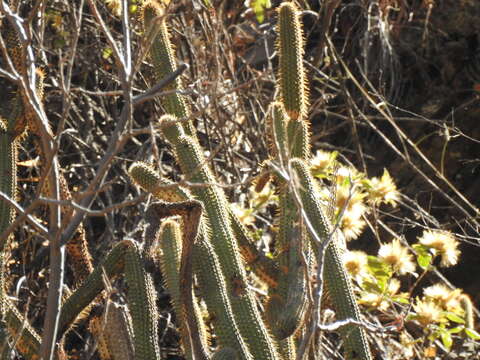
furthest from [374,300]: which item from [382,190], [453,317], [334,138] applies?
[334,138]

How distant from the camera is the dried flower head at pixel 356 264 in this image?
137 inches

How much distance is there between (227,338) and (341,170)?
1.34 meters

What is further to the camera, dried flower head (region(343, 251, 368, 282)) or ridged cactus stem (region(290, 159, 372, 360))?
dried flower head (region(343, 251, 368, 282))

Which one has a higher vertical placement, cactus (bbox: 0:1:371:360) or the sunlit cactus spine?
the sunlit cactus spine

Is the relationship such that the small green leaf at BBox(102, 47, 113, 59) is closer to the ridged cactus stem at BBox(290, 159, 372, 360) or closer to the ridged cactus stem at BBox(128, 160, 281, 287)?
the ridged cactus stem at BBox(128, 160, 281, 287)

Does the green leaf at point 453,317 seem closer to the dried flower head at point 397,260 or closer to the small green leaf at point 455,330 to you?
the small green leaf at point 455,330

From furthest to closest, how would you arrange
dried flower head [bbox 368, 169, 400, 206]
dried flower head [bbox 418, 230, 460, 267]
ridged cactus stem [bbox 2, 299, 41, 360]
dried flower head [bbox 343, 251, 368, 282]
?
dried flower head [bbox 368, 169, 400, 206]
dried flower head [bbox 418, 230, 460, 267]
dried flower head [bbox 343, 251, 368, 282]
ridged cactus stem [bbox 2, 299, 41, 360]

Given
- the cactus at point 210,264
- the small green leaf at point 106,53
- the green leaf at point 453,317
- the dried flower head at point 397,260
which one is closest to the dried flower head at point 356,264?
the dried flower head at point 397,260

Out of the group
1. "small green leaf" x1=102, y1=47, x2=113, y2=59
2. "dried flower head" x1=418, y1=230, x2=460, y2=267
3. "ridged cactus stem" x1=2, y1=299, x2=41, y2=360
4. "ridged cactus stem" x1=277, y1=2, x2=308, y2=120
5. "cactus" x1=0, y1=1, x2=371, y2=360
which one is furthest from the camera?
"small green leaf" x1=102, y1=47, x2=113, y2=59

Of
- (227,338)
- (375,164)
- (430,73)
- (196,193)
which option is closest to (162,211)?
(196,193)

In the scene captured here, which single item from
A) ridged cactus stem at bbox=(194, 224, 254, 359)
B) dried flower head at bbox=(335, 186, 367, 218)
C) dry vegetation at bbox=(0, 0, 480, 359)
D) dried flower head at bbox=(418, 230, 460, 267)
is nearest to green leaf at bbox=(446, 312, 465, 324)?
dry vegetation at bbox=(0, 0, 480, 359)

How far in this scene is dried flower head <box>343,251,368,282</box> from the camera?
3473 mm

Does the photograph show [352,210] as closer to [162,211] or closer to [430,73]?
[162,211]

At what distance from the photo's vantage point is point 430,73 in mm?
5938
